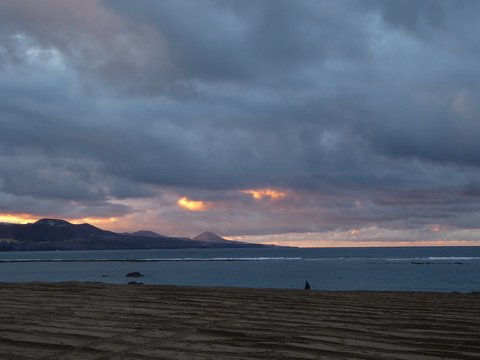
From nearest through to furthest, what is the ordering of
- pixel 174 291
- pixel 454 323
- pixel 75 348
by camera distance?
pixel 75 348 → pixel 454 323 → pixel 174 291

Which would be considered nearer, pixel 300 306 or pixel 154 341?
pixel 154 341

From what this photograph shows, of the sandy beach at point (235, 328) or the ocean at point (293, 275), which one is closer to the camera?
the sandy beach at point (235, 328)

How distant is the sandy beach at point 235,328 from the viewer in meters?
7.64

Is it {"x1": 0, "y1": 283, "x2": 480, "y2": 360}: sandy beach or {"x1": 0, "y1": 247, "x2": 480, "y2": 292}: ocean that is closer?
{"x1": 0, "y1": 283, "x2": 480, "y2": 360}: sandy beach

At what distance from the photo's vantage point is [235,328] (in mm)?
9695

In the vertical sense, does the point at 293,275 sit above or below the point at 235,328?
below

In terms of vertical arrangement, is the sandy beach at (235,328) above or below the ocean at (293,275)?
above

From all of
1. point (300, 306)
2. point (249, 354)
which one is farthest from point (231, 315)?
point (249, 354)

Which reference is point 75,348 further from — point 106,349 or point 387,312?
point 387,312

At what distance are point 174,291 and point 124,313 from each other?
579cm

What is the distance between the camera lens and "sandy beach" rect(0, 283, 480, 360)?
7637 mm

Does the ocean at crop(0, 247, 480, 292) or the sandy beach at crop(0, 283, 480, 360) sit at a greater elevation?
the sandy beach at crop(0, 283, 480, 360)

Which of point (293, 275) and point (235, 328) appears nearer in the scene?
point (235, 328)

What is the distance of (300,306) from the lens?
1327 cm
